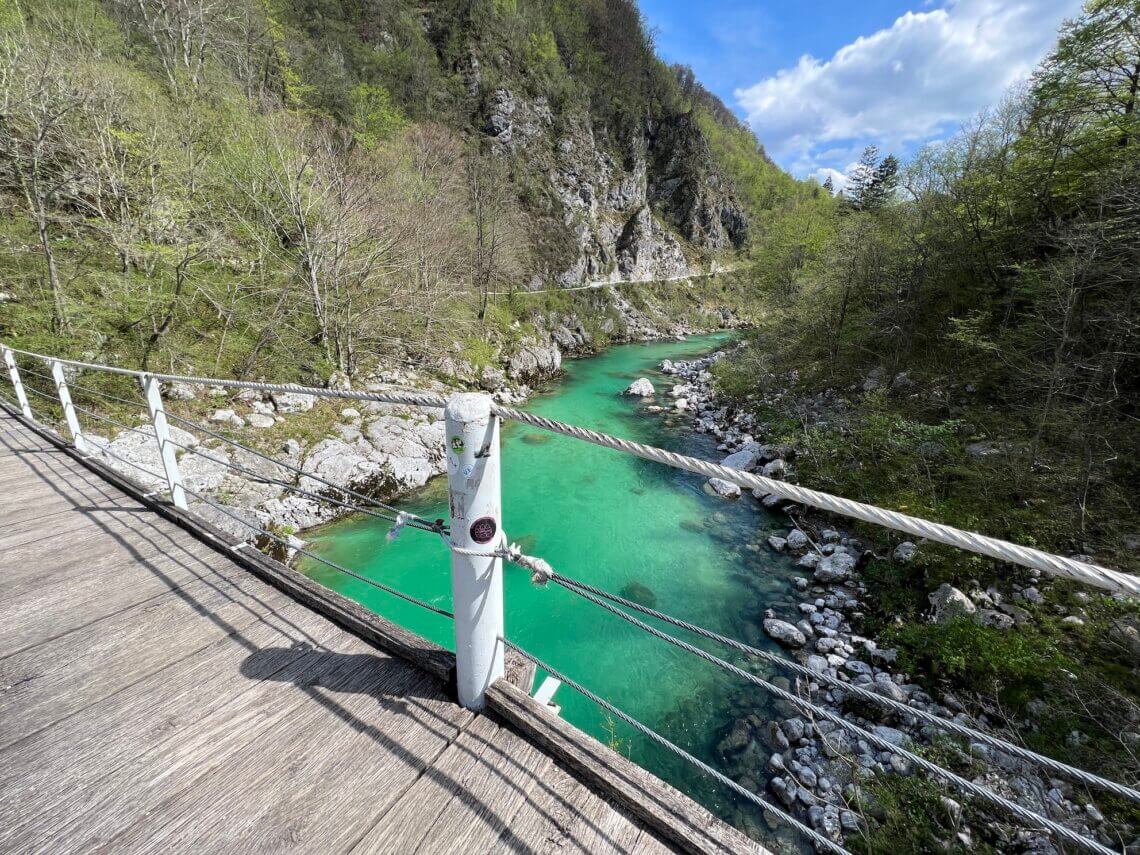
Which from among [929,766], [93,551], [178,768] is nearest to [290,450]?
[93,551]

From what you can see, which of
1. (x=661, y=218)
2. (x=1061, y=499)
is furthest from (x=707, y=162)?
(x=1061, y=499)

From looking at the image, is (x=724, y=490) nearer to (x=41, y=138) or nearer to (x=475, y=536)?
(x=475, y=536)

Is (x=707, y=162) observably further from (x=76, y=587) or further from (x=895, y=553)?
(x=76, y=587)

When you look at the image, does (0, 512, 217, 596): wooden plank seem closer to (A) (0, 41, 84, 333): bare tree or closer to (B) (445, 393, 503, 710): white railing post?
(B) (445, 393, 503, 710): white railing post

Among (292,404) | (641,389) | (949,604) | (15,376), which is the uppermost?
(15,376)

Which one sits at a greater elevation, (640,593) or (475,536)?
(475,536)
